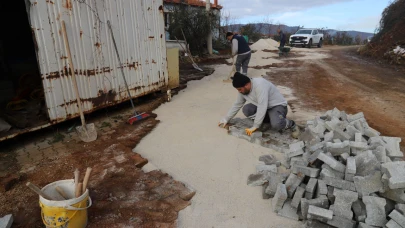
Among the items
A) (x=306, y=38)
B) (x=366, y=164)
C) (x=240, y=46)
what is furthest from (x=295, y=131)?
(x=306, y=38)

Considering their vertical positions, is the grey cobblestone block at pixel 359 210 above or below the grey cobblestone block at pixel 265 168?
above

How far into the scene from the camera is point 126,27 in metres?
5.59

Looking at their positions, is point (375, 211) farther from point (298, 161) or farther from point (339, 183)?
point (298, 161)

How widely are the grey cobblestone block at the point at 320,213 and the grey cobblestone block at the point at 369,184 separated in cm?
43

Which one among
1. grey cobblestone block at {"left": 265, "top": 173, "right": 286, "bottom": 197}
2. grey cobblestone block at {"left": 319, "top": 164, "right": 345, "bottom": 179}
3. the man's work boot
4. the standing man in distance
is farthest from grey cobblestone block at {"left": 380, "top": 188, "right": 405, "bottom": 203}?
the standing man in distance

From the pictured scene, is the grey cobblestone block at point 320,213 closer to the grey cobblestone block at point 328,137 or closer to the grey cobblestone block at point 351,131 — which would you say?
the grey cobblestone block at point 328,137

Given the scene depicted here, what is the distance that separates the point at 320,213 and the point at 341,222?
210mm

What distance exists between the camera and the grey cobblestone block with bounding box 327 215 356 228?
2.36 metres

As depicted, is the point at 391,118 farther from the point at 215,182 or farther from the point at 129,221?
the point at 129,221

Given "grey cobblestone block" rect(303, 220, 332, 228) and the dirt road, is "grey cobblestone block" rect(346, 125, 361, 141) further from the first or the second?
"grey cobblestone block" rect(303, 220, 332, 228)

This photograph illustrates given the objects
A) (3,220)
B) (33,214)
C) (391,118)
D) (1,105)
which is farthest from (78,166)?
(391,118)

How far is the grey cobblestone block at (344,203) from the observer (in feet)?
7.88

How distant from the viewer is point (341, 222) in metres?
2.37

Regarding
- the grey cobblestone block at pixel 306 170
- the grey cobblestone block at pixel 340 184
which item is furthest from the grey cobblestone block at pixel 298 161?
the grey cobblestone block at pixel 340 184
